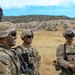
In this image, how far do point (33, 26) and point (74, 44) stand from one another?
258 ft

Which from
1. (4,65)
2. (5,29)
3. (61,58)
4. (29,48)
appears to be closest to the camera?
(4,65)

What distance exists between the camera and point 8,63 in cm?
396

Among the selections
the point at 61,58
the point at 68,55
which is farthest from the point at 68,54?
the point at 61,58

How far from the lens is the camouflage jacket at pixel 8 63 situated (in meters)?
3.82

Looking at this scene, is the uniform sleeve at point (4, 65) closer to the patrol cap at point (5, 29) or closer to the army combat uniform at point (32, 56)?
the patrol cap at point (5, 29)

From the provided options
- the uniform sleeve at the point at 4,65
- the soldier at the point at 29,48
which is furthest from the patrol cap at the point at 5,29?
the soldier at the point at 29,48

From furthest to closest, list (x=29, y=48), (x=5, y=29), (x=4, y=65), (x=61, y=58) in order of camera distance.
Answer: (x=29, y=48), (x=61, y=58), (x=5, y=29), (x=4, y=65)

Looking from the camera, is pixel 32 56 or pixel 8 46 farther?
pixel 32 56

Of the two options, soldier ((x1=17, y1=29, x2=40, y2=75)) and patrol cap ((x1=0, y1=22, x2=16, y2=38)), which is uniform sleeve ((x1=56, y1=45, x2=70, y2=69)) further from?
patrol cap ((x1=0, y1=22, x2=16, y2=38))

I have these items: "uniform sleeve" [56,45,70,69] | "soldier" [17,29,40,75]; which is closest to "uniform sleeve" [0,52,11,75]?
"uniform sleeve" [56,45,70,69]

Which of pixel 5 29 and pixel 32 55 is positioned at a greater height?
pixel 32 55

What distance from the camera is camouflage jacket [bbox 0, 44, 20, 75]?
382cm

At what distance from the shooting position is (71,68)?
671 centimetres

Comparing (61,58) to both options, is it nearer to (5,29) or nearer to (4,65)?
(5,29)
